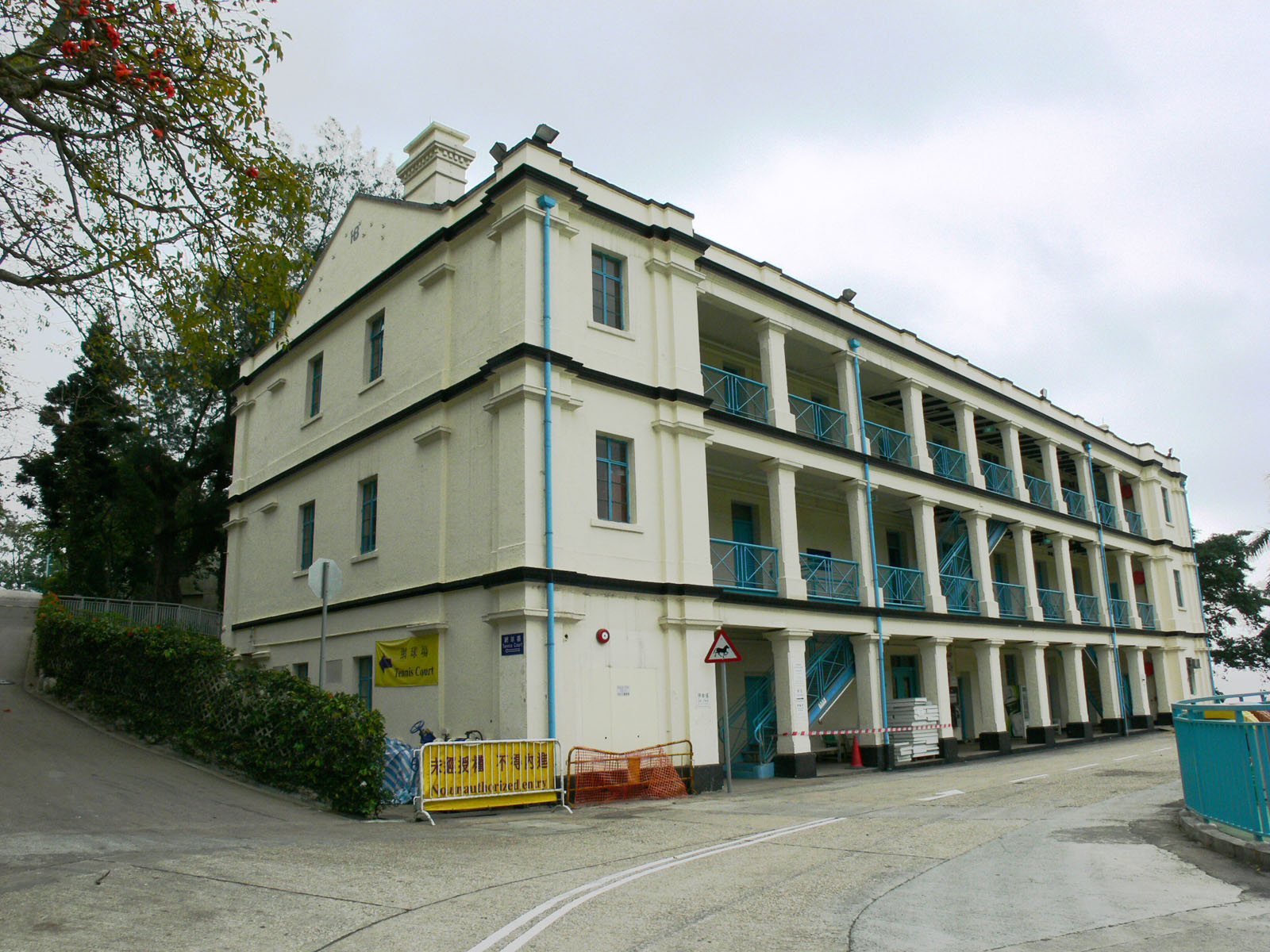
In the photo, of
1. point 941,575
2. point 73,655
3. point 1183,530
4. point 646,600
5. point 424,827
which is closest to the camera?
point 424,827

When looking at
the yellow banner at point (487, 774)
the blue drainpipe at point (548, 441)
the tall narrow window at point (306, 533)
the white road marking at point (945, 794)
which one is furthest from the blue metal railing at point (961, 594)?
the tall narrow window at point (306, 533)

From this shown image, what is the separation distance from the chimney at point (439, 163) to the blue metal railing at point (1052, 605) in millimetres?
20493

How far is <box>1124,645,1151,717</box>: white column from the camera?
105 ft

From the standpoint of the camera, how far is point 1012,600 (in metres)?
27.6

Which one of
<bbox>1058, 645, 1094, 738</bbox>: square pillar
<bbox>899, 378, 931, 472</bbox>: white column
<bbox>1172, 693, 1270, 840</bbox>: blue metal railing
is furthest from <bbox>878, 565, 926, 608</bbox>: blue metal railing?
<bbox>1172, 693, 1270, 840</bbox>: blue metal railing

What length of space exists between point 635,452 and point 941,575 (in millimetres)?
11579

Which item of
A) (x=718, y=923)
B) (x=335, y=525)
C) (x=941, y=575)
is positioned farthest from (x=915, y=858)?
(x=941, y=575)

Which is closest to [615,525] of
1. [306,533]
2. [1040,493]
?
[306,533]

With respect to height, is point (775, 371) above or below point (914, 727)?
above

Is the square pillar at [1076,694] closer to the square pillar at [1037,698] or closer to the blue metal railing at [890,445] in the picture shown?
the square pillar at [1037,698]

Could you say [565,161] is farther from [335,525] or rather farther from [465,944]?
[465,944]

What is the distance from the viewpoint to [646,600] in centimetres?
1599

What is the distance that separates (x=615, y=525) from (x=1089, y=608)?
2208cm

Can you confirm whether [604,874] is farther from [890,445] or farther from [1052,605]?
[1052,605]
